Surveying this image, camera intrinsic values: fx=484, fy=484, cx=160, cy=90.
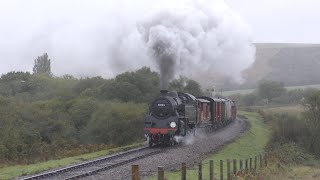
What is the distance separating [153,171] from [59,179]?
12.3ft

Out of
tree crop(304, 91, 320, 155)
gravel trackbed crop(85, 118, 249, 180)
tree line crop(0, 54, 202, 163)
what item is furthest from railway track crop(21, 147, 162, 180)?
tree crop(304, 91, 320, 155)

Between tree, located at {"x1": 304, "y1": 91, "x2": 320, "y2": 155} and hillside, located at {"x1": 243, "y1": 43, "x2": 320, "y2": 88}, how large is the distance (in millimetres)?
80335

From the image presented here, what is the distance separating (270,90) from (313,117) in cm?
6231

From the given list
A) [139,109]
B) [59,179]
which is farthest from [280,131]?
[59,179]

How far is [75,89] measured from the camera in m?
61.3

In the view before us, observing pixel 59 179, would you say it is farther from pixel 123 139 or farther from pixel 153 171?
pixel 123 139

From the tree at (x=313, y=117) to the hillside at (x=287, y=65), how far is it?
80.3 metres

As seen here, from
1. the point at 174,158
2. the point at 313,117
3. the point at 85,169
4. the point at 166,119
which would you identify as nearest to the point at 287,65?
the point at 313,117

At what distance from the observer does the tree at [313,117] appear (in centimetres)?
4525

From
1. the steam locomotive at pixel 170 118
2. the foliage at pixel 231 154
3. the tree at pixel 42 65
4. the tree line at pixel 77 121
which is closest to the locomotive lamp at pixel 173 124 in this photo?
the steam locomotive at pixel 170 118

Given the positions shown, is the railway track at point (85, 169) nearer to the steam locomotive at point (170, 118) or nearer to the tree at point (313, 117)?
the steam locomotive at point (170, 118)

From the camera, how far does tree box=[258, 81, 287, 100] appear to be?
10838 cm

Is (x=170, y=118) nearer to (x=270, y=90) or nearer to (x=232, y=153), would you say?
(x=232, y=153)

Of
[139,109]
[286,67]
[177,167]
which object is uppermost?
[286,67]
